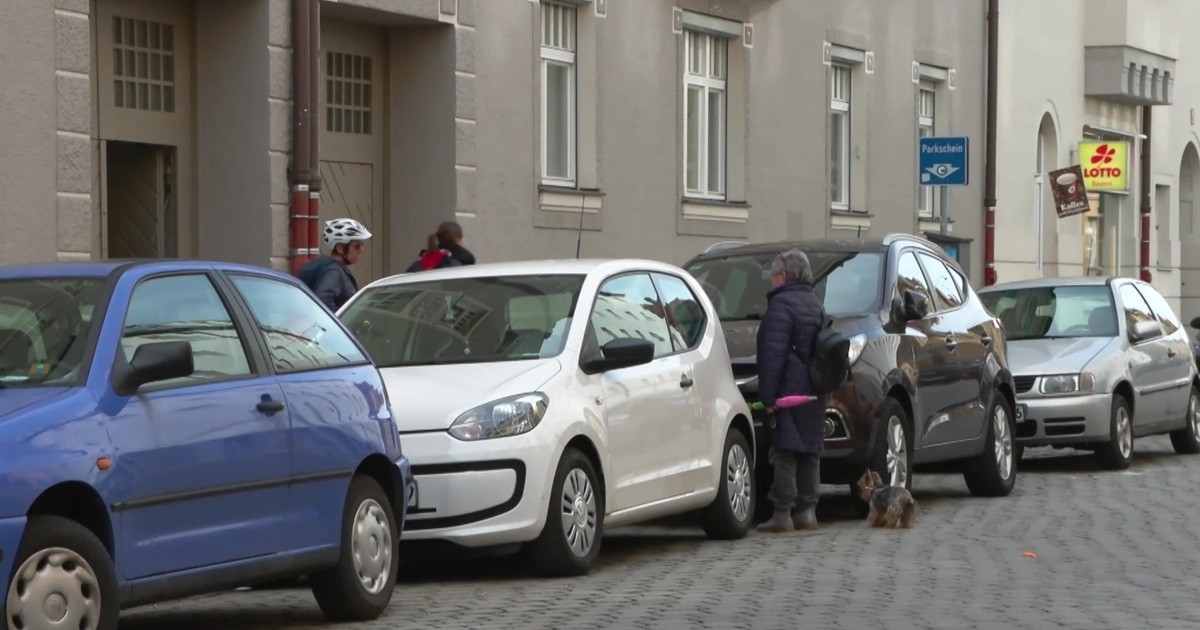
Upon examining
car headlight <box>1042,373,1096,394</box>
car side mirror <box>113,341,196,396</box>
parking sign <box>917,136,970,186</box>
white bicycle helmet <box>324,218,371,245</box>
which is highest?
parking sign <box>917,136,970,186</box>

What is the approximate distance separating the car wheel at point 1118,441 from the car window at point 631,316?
24.0 feet

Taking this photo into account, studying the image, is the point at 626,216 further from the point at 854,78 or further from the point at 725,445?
the point at 725,445

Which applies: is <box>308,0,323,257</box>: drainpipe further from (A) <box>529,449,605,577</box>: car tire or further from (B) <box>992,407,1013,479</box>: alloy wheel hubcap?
(A) <box>529,449,605,577</box>: car tire

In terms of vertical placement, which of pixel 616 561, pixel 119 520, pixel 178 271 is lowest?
pixel 616 561

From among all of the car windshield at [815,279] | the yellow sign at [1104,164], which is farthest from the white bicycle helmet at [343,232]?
the yellow sign at [1104,164]

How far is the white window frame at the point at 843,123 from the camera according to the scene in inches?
1139

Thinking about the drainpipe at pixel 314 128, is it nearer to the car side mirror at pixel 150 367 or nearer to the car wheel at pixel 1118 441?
the car wheel at pixel 1118 441

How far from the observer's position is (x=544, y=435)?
10.9 metres

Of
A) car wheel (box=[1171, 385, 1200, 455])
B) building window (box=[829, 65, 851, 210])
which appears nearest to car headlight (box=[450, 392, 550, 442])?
car wheel (box=[1171, 385, 1200, 455])

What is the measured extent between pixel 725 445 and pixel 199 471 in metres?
5.13

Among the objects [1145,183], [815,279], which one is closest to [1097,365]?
[815,279]

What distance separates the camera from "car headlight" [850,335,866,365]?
14.1m

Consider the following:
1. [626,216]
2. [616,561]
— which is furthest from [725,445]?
[626,216]

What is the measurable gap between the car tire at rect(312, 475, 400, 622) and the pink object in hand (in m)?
4.17
